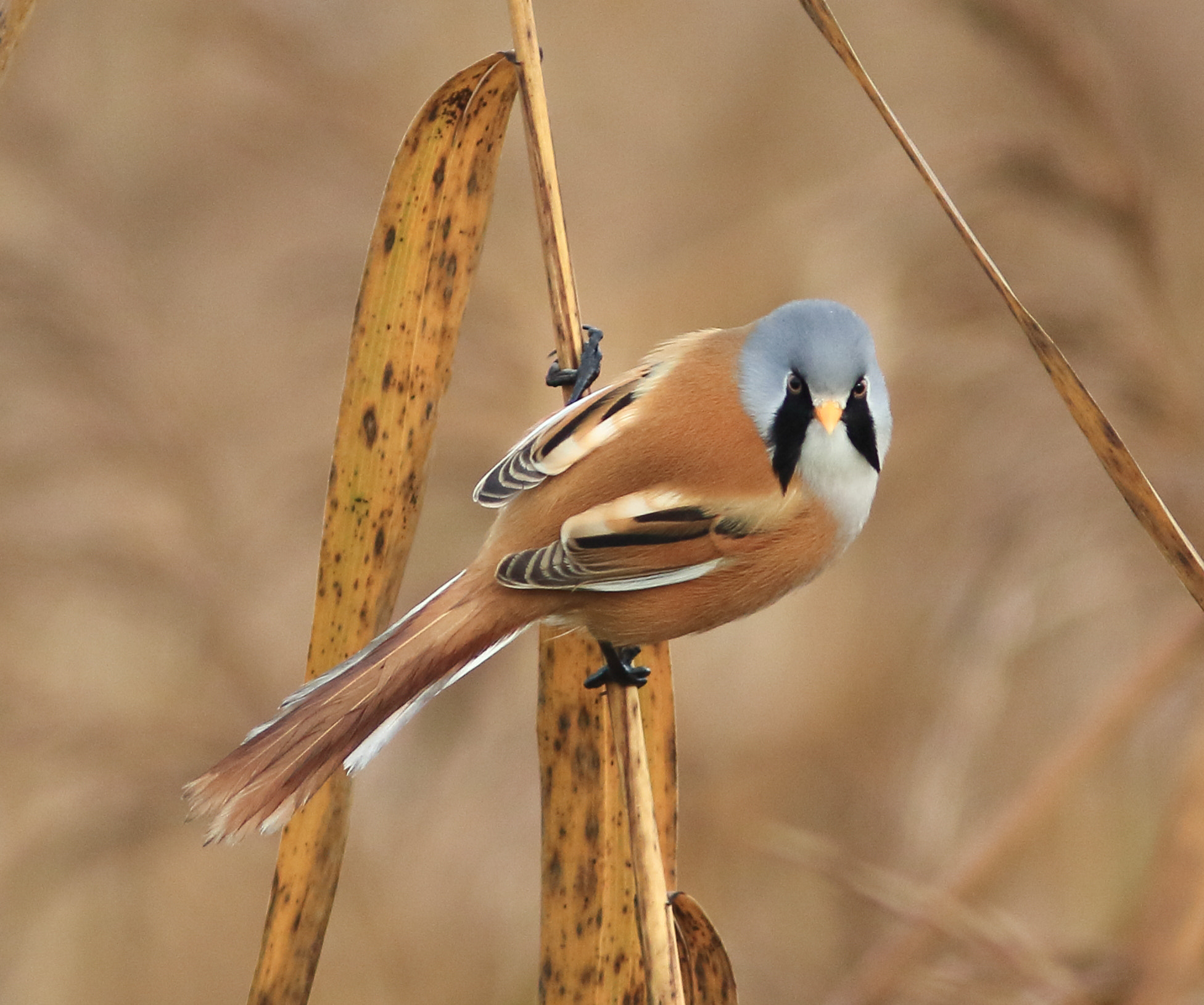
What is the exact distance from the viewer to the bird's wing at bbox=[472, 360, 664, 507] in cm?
209

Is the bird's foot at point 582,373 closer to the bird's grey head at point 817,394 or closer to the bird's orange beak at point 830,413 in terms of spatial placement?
the bird's grey head at point 817,394

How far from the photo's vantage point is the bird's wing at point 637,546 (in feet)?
6.58

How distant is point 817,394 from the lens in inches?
80.0

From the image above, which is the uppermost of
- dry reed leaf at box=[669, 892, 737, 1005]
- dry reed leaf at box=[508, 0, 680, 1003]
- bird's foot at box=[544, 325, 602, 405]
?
bird's foot at box=[544, 325, 602, 405]

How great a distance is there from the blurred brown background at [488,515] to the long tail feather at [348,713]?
97 cm

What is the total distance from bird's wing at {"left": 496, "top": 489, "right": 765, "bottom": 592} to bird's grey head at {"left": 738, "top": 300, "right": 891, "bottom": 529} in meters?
0.13

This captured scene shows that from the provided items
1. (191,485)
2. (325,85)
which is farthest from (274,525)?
(325,85)

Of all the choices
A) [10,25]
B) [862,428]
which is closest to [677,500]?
[862,428]

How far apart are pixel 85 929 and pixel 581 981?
1835mm

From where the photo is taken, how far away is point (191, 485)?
2836 millimetres

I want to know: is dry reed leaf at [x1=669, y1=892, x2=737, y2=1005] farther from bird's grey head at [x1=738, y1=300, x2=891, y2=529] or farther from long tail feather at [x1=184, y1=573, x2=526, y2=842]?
bird's grey head at [x1=738, y1=300, x2=891, y2=529]

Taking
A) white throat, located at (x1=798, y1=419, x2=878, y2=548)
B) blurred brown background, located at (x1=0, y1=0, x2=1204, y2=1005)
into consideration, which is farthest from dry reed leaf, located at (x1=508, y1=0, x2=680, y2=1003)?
blurred brown background, located at (x1=0, y1=0, x2=1204, y2=1005)

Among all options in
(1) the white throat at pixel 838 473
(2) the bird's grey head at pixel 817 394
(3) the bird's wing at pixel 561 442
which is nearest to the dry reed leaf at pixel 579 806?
(3) the bird's wing at pixel 561 442

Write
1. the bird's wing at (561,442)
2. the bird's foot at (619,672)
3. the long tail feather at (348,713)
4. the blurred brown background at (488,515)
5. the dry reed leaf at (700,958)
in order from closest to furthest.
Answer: the long tail feather at (348,713) < the dry reed leaf at (700,958) < the bird's foot at (619,672) < the bird's wing at (561,442) < the blurred brown background at (488,515)
